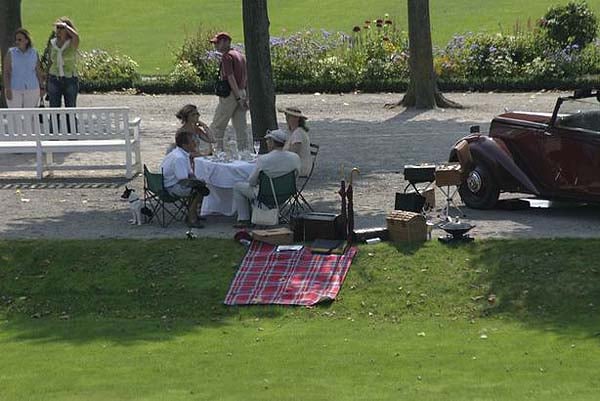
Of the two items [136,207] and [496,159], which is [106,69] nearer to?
[136,207]

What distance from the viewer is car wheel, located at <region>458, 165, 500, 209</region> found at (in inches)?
653

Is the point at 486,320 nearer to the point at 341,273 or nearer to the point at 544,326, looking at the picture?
the point at 544,326

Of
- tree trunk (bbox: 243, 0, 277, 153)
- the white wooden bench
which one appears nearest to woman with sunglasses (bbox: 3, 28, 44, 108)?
the white wooden bench

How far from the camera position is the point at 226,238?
15.3 metres

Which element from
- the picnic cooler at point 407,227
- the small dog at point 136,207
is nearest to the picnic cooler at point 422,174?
the picnic cooler at point 407,227

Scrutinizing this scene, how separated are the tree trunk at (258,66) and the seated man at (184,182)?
3230 millimetres

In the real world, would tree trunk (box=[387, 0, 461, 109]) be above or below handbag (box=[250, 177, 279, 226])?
above

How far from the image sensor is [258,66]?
19.5 meters

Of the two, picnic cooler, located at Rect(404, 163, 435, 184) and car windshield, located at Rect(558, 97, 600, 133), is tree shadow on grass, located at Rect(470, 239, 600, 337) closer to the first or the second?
picnic cooler, located at Rect(404, 163, 435, 184)

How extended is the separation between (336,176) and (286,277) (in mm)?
5091

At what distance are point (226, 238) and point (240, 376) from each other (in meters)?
4.50

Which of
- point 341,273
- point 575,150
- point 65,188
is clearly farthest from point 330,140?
point 341,273

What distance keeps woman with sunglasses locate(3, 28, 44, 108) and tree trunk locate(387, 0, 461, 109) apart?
8488 millimetres

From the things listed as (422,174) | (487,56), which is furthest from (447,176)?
(487,56)
